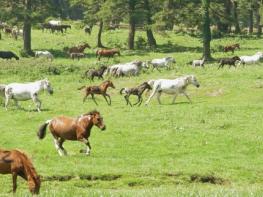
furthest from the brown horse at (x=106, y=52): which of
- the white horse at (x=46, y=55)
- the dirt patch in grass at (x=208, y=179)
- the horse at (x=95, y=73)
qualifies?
the dirt patch in grass at (x=208, y=179)

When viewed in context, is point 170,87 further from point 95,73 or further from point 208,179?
point 208,179

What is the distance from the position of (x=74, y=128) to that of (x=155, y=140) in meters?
4.94

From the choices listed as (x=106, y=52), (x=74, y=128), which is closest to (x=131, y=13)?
(x=106, y=52)

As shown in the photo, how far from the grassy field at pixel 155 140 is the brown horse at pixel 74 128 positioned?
62cm

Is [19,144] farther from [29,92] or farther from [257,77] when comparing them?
[257,77]

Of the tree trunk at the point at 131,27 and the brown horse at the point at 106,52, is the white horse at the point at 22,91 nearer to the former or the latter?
the brown horse at the point at 106,52

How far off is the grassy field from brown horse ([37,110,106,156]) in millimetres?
616

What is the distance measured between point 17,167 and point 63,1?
356ft

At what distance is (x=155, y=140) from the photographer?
2805 centimetres

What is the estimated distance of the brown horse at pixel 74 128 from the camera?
24.2 m

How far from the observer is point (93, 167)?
22328 mm

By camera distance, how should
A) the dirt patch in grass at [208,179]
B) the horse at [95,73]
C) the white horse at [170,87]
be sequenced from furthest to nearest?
the horse at [95,73]
the white horse at [170,87]
the dirt patch in grass at [208,179]

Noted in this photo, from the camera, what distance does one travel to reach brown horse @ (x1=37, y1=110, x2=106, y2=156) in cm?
2417

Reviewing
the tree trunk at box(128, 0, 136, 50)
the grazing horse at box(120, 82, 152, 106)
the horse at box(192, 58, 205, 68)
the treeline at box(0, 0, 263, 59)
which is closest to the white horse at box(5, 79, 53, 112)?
the grazing horse at box(120, 82, 152, 106)
